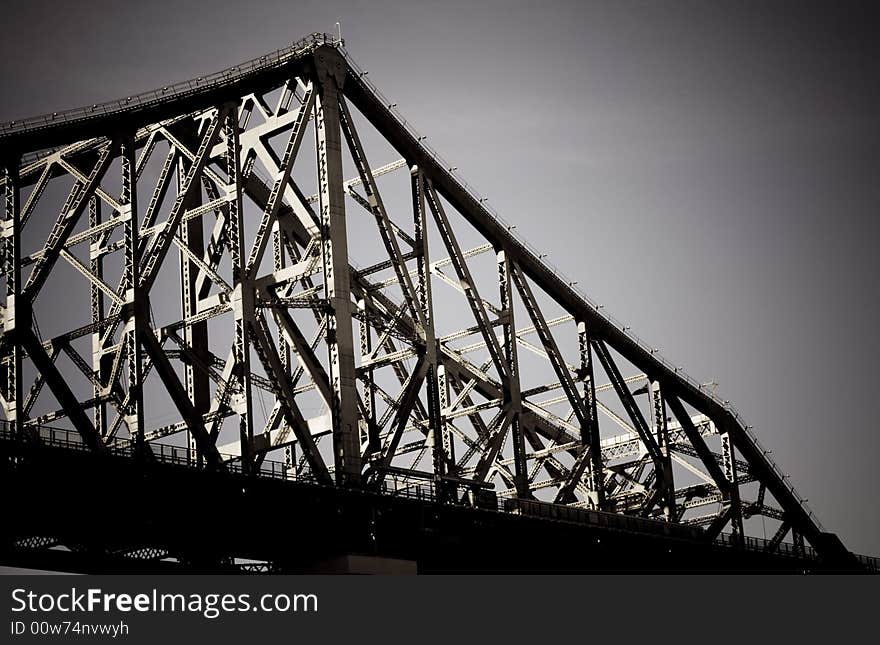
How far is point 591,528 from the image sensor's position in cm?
9700

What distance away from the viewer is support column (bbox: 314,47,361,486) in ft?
259

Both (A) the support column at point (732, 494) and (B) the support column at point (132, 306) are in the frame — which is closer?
(B) the support column at point (132, 306)

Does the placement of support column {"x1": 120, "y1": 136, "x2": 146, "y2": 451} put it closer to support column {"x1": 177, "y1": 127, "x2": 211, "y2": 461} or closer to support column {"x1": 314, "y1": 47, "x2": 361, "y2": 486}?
support column {"x1": 177, "y1": 127, "x2": 211, "y2": 461}

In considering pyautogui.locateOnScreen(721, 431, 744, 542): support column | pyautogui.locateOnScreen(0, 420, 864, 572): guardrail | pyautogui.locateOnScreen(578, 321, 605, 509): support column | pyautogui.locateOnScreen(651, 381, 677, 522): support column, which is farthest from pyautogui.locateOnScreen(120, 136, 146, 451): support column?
pyautogui.locateOnScreen(721, 431, 744, 542): support column

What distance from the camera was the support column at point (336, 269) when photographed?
78.9m

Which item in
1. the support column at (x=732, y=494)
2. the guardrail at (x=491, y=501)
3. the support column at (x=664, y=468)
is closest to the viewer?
the guardrail at (x=491, y=501)

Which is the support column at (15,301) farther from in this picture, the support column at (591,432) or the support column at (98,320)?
the support column at (591,432)

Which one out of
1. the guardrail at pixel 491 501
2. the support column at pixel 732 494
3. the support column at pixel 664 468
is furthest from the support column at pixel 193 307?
the support column at pixel 732 494

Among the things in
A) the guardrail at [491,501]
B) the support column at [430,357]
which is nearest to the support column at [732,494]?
the guardrail at [491,501]

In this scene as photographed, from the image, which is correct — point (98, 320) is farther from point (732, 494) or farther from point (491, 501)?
point (732, 494)

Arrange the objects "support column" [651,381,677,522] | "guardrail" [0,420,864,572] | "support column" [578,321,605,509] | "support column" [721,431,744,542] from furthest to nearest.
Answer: "support column" [721,431,744,542] < "support column" [651,381,677,522] < "support column" [578,321,605,509] < "guardrail" [0,420,864,572]

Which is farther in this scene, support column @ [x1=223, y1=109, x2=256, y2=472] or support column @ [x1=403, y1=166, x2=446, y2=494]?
support column @ [x1=403, y1=166, x2=446, y2=494]

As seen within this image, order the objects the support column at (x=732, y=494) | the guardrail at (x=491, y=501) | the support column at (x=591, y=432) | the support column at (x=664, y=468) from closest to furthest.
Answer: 1. the guardrail at (x=491, y=501)
2. the support column at (x=591, y=432)
3. the support column at (x=664, y=468)
4. the support column at (x=732, y=494)
